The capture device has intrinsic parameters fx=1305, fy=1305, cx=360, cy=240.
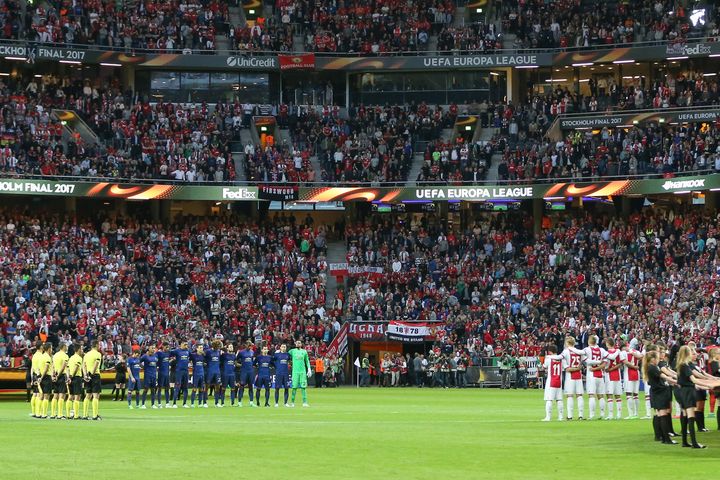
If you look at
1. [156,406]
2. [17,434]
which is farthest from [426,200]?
[17,434]

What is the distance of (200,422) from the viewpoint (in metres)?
31.8

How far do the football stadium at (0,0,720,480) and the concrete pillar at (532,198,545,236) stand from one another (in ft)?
0.34

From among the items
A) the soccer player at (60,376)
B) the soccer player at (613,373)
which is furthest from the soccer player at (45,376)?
the soccer player at (613,373)

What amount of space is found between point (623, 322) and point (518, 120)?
17.5 m

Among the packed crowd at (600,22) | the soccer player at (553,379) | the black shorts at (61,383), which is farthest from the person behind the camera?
the packed crowd at (600,22)

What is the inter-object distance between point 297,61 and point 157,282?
54.0 ft

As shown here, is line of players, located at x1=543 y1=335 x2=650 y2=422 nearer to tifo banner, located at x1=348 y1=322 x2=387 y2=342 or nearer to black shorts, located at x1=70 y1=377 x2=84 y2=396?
black shorts, located at x1=70 y1=377 x2=84 y2=396

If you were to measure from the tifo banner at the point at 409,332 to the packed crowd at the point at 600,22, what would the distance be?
19.2 metres

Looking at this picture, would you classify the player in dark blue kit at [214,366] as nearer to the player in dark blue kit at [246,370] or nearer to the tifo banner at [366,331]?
the player in dark blue kit at [246,370]

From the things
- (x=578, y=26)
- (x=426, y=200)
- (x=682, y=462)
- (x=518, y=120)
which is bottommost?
(x=682, y=462)

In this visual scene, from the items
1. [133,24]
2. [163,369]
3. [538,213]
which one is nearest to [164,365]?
[163,369]

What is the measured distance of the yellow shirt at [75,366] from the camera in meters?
32.7

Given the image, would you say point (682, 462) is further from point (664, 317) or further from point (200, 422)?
point (664, 317)

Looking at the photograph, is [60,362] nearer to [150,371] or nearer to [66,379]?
[66,379]
